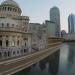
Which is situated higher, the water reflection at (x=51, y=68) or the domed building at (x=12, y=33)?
the domed building at (x=12, y=33)

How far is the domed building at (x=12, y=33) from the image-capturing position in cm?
5281

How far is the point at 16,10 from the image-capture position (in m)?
73.2

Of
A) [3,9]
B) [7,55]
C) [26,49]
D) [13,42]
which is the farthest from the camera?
[3,9]

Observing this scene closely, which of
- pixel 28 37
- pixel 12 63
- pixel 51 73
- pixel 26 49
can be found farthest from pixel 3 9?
pixel 51 73

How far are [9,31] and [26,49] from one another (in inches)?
564

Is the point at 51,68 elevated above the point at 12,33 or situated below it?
below

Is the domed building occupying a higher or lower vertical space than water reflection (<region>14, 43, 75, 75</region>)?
higher

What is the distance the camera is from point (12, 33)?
54.2 m

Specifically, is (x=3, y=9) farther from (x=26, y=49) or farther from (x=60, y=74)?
(x=60, y=74)

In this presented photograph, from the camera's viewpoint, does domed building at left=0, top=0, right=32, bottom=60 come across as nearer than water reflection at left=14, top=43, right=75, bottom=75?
No

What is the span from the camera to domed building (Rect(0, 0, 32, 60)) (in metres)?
52.8

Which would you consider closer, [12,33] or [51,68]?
[51,68]

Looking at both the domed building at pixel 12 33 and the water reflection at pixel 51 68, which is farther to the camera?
the domed building at pixel 12 33

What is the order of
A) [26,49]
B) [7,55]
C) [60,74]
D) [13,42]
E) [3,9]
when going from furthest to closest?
[3,9] < [26,49] < [13,42] < [7,55] < [60,74]
